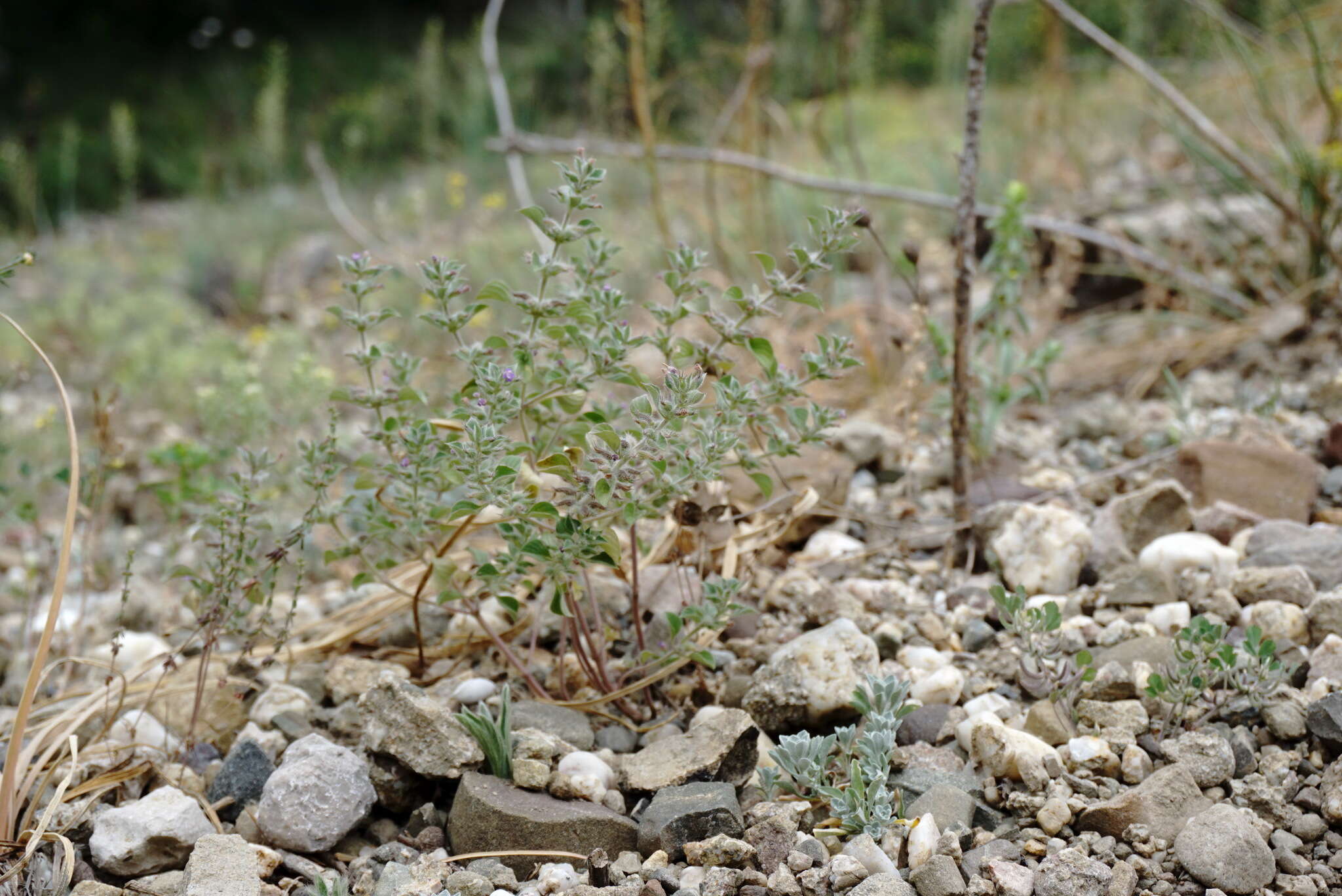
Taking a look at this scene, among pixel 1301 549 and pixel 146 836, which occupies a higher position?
pixel 1301 549

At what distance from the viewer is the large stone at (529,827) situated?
1372 mm

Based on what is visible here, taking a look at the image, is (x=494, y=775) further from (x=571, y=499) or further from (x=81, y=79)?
(x=81, y=79)

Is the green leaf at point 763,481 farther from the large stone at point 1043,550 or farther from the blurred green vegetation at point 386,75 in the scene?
the blurred green vegetation at point 386,75

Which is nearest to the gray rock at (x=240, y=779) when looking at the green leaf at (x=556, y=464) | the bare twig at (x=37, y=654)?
the bare twig at (x=37, y=654)

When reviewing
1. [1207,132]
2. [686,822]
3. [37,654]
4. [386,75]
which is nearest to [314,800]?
[37,654]

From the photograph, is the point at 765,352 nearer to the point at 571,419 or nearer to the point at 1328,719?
the point at 571,419

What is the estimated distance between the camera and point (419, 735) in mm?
1461

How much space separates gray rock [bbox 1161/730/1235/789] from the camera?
1.39 meters

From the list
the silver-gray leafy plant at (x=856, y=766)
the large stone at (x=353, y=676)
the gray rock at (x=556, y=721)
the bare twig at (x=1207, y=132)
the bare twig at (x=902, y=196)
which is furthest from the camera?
the bare twig at (x=902, y=196)

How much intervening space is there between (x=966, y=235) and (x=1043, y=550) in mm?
Result: 583

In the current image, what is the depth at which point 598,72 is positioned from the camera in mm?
4301

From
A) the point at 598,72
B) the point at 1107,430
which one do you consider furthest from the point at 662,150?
the point at 1107,430

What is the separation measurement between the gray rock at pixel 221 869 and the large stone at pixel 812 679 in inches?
28.0

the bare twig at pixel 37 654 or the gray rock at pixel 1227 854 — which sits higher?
the bare twig at pixel 37 654
